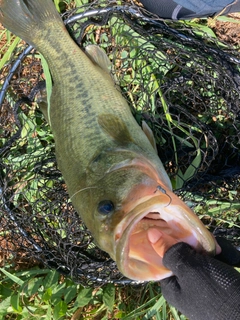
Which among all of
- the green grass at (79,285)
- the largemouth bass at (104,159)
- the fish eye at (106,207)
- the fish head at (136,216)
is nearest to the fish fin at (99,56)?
the largemouth bass at (104,159)

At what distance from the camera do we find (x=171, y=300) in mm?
2098

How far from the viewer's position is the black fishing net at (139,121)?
2.90 metres

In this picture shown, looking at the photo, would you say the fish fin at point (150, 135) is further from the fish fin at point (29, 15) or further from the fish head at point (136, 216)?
the fish fin at point (29, 15)

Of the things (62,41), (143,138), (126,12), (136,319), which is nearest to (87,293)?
(136,319)

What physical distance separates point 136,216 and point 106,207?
25 cm

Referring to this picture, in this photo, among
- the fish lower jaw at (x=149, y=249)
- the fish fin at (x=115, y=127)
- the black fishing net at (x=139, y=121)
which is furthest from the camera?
the black fishing net at (x=139, y=121)

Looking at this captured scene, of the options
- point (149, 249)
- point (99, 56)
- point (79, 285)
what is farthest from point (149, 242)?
point (99, 56)

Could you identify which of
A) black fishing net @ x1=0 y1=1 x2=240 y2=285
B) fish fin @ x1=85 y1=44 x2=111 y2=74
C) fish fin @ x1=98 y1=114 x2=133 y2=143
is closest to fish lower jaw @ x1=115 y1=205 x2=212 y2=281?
fish fin @ x1=98 y1=114 x2=133 y2=143

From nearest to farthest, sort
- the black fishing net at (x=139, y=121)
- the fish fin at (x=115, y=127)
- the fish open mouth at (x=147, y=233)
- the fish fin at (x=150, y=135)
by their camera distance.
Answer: the fish open mouth at (x=147, y=233)
the fish fin at (x=115, y=127)
the fish fin at (x=150, y=135)
the black fishing net at (x=139, y=121)

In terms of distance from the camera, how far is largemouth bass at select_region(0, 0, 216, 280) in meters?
1.86

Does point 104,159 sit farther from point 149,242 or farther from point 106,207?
point 149,242

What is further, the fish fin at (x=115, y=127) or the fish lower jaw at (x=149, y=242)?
the fish fin at (x=115, y=127)

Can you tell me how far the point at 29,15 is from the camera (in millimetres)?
2943

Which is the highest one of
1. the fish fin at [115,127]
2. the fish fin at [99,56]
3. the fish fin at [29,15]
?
the fish fin at [29,15]
